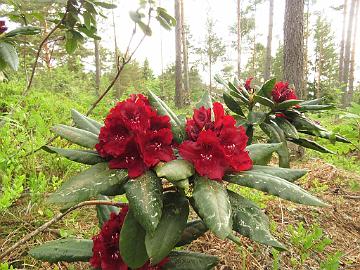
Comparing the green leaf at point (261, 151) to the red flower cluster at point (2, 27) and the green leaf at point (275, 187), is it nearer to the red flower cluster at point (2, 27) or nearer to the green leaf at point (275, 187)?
the green leaf at point (275, 187)

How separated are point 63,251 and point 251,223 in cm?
83

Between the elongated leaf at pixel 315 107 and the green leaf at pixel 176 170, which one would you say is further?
the elongated leaf at pixel 315 107

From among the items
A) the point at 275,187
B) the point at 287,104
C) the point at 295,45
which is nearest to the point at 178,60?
the point at 295,45

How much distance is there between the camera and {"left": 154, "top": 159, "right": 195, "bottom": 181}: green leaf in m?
0.94

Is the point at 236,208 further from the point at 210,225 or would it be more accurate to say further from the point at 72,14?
the point at 72,14

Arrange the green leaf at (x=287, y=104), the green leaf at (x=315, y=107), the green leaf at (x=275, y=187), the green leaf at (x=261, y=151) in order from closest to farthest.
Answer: the green leaf at (x=275, y=187), the green leaf at (x=261, y=151), the green leaf at (x=287, y=104), the green leaf at (x=315, y=107)

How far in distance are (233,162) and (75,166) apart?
213cm

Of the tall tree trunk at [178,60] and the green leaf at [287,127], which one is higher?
the tall tree trunk at [178,60]

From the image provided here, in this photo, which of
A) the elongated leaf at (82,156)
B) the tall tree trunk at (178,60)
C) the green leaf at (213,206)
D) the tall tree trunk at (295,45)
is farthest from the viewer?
the tall tree trunk at (178,60)

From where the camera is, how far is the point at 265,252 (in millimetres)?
2203

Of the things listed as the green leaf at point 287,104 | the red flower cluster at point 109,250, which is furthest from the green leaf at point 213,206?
the green leaf at point 287,104

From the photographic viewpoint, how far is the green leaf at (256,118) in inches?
68.9

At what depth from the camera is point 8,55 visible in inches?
79.2

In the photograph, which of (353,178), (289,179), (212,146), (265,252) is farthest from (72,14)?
(353,178)
